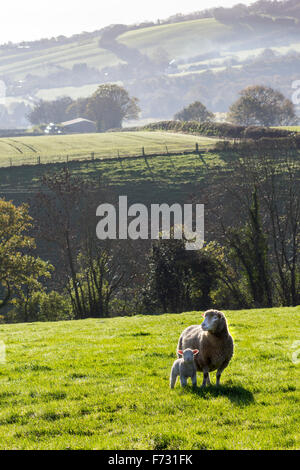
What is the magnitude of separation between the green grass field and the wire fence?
6939 cm

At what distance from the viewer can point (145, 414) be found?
10.3m

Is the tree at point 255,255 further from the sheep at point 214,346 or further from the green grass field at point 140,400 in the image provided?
the sheep at point 214,346

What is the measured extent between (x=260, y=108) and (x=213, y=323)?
6313 inches

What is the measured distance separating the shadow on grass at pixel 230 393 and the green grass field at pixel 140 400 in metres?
0.02

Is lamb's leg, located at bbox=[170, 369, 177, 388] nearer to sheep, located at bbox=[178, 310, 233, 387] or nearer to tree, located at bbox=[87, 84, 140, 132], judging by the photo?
sheep, located at bbox=[178, 310, 233, 387]

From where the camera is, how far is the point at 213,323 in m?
11.5

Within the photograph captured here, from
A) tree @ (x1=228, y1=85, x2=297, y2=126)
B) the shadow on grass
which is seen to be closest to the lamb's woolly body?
the shadow on grass

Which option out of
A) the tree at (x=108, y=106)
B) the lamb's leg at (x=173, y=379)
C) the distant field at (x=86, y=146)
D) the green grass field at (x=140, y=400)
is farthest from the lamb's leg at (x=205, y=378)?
the tree at (x=108, y=106)

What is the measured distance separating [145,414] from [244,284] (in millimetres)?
33165

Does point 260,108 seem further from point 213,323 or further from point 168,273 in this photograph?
point 213,323

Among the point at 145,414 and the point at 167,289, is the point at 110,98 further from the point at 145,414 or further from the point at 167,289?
the point at 145,414

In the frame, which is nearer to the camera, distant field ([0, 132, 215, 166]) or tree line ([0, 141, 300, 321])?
tree line ([0, 141, 300, 321])

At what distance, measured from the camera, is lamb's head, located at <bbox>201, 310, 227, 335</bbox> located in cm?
1141

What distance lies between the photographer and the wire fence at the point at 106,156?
278 feet
